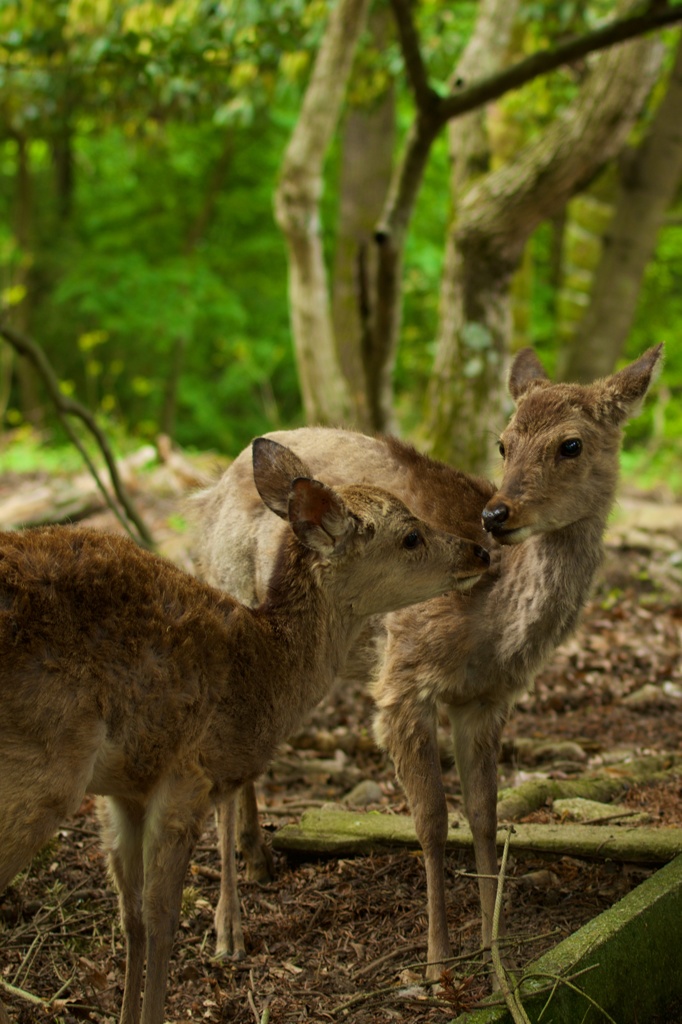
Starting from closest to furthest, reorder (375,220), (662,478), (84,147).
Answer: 1. (375,220)
2. (662,478)
3. (84,147)

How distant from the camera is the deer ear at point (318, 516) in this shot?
409 cm

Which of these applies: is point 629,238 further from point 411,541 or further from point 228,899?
point 228,899

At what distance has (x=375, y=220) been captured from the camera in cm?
1279

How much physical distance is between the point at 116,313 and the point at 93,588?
1796 cm

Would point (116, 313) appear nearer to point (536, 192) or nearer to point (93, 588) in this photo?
point (536, 192)

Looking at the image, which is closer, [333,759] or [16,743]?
[16,743]

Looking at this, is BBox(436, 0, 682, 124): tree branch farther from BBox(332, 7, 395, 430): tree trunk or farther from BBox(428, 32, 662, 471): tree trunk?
BBox(332, 7, 395, 430): tree trunk

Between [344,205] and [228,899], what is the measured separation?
31.9 ft

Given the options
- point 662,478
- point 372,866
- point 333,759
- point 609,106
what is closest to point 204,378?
point 662,478

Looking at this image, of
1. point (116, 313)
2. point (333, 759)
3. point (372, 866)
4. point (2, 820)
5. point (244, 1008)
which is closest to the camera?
point (2, 820)

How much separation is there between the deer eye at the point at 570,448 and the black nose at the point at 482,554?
1.80 feet

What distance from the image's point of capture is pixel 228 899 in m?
4.76

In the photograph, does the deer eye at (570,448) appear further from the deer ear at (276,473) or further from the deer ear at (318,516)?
the deer ear at (276,473)

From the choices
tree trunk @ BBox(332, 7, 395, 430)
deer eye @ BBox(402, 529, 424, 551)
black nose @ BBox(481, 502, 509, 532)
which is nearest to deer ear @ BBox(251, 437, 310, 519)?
deer eye @ BBox(402, 529, 424, 551)
